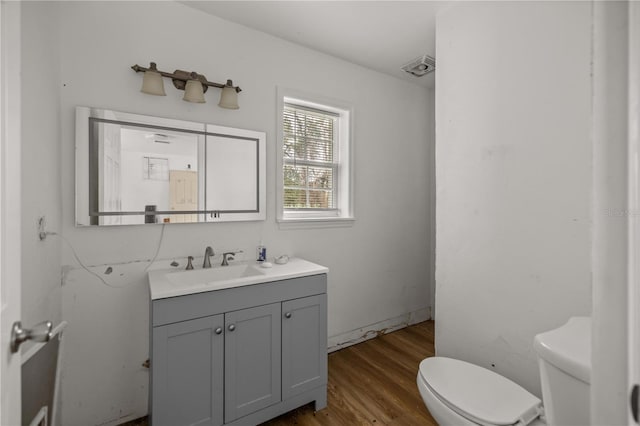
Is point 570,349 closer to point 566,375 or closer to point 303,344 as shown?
point 566,375

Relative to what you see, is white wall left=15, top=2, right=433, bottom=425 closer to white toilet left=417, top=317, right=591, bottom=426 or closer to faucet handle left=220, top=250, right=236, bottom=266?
faucet handle left=220, top=250, right=236, bottom=266

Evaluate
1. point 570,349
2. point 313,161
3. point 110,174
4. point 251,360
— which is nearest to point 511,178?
point 570,349

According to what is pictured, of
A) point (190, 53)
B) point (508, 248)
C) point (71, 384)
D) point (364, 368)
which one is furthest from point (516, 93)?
point (71, 384)

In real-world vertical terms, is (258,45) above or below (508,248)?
above

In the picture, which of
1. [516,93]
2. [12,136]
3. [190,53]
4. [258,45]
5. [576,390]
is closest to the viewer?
[12,136]

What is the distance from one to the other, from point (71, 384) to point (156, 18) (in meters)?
2.18

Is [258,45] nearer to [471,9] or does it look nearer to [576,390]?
[471,9]

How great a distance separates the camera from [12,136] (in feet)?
2.28

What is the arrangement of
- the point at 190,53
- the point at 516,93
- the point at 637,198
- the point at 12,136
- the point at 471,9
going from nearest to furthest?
the point at 637,198, the point at 12,136, the point at 516,93, the point at 471,9, the point at 190,53

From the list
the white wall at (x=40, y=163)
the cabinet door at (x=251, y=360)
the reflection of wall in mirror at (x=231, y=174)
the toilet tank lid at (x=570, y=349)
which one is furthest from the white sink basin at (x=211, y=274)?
the toilet tank lid at (x=570, y=349)

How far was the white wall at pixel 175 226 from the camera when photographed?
162 centimetres

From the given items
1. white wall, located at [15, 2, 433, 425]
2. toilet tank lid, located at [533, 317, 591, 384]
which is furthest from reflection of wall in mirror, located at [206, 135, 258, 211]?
toilet tank lid, located at [533, 317, 591, 384]

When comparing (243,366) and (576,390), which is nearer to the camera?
(576,390)

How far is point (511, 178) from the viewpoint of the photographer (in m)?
1.63
